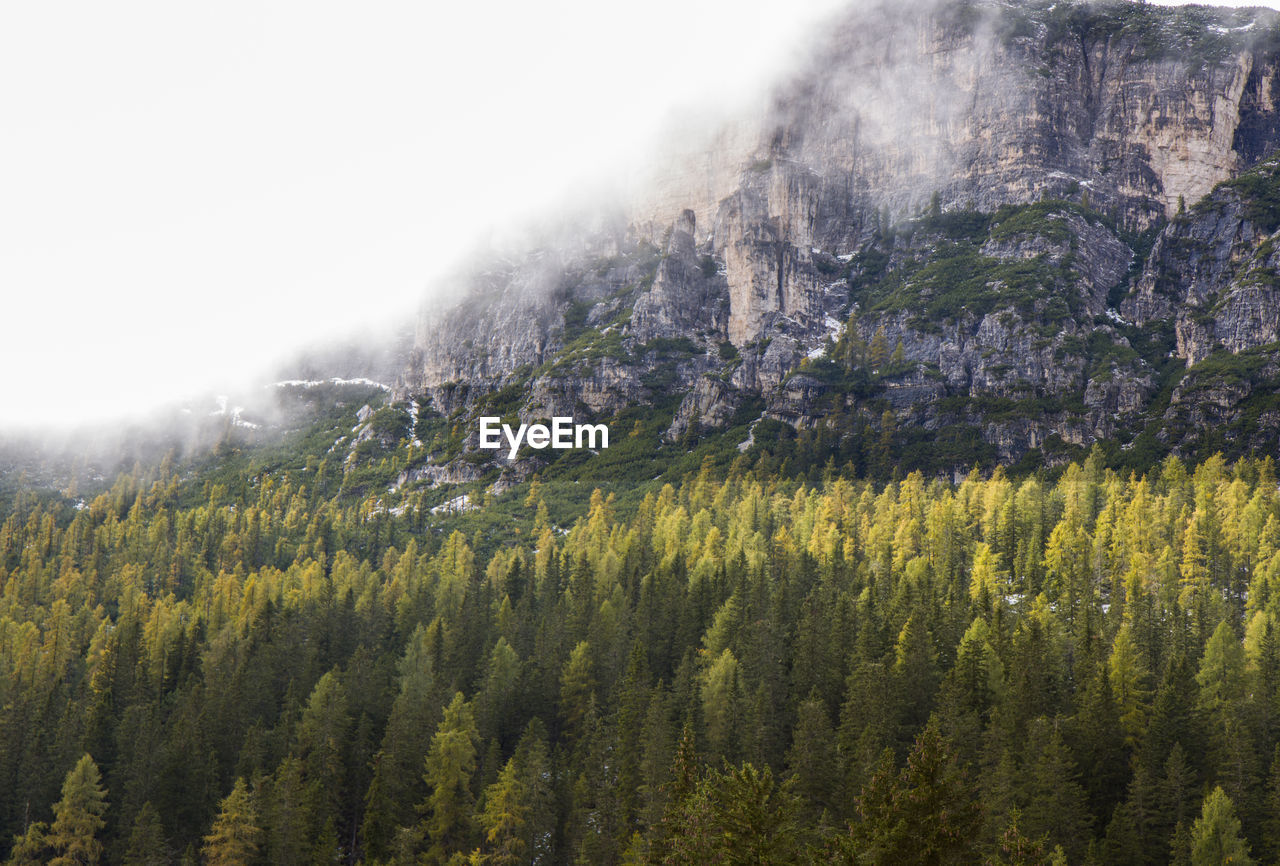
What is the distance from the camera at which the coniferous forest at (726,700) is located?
53281 millimetres

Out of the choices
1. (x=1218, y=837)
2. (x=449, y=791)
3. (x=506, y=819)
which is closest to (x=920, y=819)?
(x=1218, y=837)

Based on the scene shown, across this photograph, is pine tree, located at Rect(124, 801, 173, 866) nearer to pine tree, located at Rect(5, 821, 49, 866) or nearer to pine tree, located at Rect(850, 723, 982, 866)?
pine tree, located at Rect(5, 821, 49, 866)

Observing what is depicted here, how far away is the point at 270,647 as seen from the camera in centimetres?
10612

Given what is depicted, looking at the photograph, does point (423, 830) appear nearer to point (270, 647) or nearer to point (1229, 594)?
point (270, 647)

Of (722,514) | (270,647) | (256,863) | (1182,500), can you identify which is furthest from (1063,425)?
(256,863)

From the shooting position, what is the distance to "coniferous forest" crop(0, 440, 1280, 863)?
53.3 meters

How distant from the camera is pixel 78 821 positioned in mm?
76062

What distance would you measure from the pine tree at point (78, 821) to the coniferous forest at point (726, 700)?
0.27 metres

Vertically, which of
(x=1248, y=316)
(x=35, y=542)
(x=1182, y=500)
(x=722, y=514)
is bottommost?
(x=35, y=542)

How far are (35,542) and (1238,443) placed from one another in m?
237

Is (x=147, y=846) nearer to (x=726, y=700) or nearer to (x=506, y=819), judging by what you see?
(x=506, y=819)

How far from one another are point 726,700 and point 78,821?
56.9 metres

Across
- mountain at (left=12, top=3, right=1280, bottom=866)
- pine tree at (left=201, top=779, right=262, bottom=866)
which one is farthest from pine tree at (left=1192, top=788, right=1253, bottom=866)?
pine tree at (left=201, top=779, right=262, bottom=866)

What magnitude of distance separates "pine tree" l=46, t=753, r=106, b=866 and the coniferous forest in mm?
271
